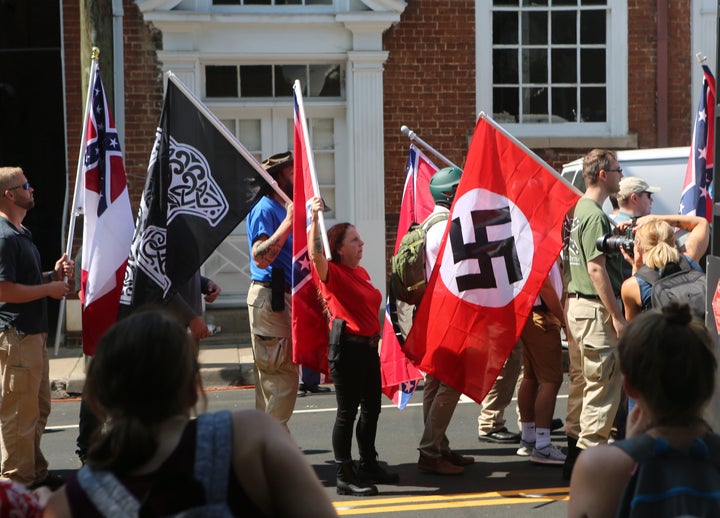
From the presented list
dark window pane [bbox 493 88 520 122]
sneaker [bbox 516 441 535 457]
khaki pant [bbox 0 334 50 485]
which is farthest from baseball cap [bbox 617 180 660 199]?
dark window pane [bbox 493 88 520 122]

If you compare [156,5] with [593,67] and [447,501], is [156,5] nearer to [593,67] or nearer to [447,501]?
[593,67]

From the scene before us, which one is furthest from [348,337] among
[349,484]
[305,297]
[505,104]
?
[505,104]

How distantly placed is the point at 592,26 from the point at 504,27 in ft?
3.80

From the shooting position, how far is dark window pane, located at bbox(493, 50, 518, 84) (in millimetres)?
13914

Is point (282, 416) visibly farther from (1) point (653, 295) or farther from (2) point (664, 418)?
(2) point (664, 418)

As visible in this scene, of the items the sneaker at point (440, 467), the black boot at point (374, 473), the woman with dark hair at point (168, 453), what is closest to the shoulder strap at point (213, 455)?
the woman with dark hair at point (168, 453)

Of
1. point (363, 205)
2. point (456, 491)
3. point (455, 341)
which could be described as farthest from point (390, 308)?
point (363, 205)

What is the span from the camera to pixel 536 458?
7113 mm

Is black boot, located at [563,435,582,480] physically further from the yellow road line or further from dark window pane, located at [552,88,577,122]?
dark window pane, located at [552,88,577,122]

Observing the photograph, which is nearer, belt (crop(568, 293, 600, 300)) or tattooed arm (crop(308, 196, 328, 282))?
tattooed arm (crop(308, 196, 328, 282))

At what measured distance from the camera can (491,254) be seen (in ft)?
21.2

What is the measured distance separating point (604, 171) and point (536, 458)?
1936mm

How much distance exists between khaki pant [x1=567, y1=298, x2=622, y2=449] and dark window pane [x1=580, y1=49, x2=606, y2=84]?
8055 mm

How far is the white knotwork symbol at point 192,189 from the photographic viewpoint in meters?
6.69
